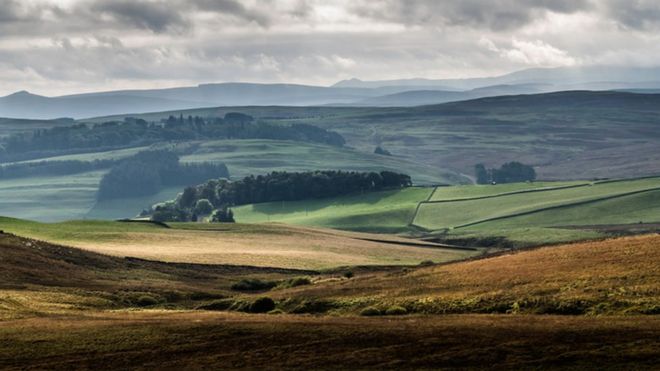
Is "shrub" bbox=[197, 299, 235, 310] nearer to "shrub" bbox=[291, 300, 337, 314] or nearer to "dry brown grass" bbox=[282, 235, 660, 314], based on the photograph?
"dry brown grass" bbox=[282, 235, 660, 314]

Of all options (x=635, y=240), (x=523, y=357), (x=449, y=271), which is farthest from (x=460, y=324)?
(x=635, y=240)

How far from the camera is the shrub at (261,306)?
63.1 metres

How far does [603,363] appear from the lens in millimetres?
41812

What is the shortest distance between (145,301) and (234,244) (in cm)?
6581

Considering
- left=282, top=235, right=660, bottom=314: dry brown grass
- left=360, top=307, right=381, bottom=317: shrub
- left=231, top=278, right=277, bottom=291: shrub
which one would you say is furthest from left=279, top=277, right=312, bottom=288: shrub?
left=360, top=307, right=381, bottom=317: shrub

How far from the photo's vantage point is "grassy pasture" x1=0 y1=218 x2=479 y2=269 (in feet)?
382

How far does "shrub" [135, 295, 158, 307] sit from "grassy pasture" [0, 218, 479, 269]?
33.5 m

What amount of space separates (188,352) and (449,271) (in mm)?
31717

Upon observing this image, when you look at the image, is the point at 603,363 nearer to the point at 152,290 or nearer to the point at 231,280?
the point at 152,290

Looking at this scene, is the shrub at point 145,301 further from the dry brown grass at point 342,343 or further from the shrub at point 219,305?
the dry brown grass at point 342,343

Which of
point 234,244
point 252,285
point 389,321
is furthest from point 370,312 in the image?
point 234,244

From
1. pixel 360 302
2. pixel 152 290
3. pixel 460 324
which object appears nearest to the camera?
pixel 460 324

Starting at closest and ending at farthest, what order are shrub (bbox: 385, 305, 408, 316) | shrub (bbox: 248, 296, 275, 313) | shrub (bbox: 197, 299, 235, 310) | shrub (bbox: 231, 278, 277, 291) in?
shrub (bbox: 385, 305, 408, 316) < shrub (bbox: 248, 296, 275, 313) < shrub (bbox: 197, 299, 235, 310) < shrub (bbox: 231, 278, 277, 291)

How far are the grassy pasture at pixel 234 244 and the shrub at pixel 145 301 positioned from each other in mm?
33547
